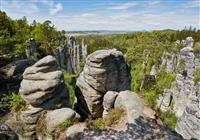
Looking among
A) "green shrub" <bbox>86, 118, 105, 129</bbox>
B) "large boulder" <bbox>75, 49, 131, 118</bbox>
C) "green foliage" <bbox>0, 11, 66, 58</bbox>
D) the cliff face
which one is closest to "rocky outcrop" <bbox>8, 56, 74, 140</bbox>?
"large boulder" <bbox>75, 49, 131, 118</bbox>

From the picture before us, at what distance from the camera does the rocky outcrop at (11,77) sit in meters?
30.5

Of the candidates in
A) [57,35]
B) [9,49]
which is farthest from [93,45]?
[9,49]

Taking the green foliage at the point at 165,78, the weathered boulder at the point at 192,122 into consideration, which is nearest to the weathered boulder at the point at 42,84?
the weathered boulder at the point at 192,122

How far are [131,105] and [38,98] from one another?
21.2 feet

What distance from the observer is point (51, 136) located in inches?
701

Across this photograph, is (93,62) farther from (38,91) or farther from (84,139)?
(84,139)

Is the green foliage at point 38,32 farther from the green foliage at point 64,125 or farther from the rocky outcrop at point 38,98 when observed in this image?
the green foliage at point 64,125

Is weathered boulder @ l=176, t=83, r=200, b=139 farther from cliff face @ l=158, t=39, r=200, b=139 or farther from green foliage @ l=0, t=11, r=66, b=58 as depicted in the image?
green foliage @ l=0, t=11, r=66, b=58

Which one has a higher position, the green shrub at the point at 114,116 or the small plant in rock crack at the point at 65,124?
the green shrub at the point at 114,116

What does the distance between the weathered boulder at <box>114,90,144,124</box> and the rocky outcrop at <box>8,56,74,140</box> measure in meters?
4.53

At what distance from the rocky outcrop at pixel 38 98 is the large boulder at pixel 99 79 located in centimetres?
217

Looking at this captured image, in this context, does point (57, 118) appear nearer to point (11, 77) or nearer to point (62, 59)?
point (11, 77)

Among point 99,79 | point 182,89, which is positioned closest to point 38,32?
point 182,89

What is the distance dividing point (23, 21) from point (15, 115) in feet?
178
